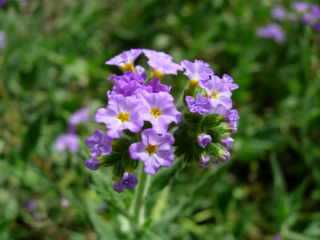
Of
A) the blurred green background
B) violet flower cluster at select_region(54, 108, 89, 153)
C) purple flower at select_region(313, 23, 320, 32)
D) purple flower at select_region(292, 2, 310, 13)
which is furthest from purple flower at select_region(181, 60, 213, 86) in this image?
purple flower at select_region(292, 2, 310, 13)

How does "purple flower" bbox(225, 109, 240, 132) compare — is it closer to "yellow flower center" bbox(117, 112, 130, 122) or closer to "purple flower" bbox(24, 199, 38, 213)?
"yellow flower center" bbox(117, 112, 130, 122)

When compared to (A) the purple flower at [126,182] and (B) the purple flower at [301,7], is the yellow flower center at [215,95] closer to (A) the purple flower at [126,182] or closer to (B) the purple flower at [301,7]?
(A) the purple flower at [126,182]

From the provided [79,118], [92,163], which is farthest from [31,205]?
[92,163]

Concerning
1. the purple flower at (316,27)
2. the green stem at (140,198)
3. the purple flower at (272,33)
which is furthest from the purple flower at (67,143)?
the purple flower at (316,27)

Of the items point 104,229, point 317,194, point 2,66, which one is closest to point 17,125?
point 2,66

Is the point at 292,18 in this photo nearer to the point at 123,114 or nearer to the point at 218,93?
the point at 218,93
